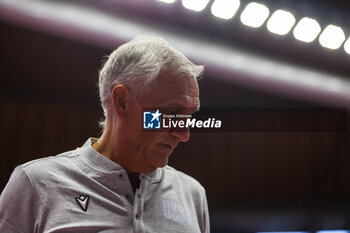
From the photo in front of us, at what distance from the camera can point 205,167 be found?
4.11ft

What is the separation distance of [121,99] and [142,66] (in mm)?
87

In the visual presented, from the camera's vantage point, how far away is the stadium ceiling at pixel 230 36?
3.85 ft

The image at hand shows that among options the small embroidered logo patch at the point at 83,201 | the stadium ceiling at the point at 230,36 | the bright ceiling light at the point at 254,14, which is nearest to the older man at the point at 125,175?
the small embroidered logo patch at the point at 83,201

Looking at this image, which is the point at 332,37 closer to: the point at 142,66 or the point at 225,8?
the point at 225,8

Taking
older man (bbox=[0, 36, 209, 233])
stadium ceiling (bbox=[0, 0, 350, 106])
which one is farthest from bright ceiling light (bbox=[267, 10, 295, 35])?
older man (bbox=[0, 36, 209, 233])

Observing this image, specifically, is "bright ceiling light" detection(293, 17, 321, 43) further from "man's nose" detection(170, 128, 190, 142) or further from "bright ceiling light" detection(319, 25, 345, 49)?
"man's nose" detection(170, 128, 190, 142)

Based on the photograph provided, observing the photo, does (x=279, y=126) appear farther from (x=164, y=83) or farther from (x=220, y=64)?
(x=164, y=83)

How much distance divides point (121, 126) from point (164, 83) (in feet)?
0.45

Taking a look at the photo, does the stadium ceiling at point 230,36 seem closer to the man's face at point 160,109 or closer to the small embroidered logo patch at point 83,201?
the man's face at point 160,109

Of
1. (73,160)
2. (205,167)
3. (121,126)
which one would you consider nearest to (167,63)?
(121,126)

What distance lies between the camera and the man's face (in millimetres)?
713

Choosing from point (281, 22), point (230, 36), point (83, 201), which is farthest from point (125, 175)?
point (281, 22)
